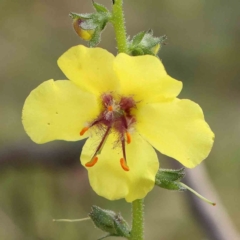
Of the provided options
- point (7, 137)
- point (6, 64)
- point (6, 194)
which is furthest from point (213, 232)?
point (6, 64)

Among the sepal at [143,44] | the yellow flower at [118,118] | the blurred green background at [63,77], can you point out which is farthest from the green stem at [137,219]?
the blurred green background at [63,77]

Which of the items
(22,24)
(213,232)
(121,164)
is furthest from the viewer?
(22,24)

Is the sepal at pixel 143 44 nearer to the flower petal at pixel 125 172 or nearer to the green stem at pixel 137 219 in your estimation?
the flower petal at pixel 125 172

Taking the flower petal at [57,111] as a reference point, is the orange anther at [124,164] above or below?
below

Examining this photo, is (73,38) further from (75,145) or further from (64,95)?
(64,95)

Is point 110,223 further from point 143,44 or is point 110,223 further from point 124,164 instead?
point 143,44

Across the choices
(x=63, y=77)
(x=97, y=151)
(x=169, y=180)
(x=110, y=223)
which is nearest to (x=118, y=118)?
(x=97, y=151)
